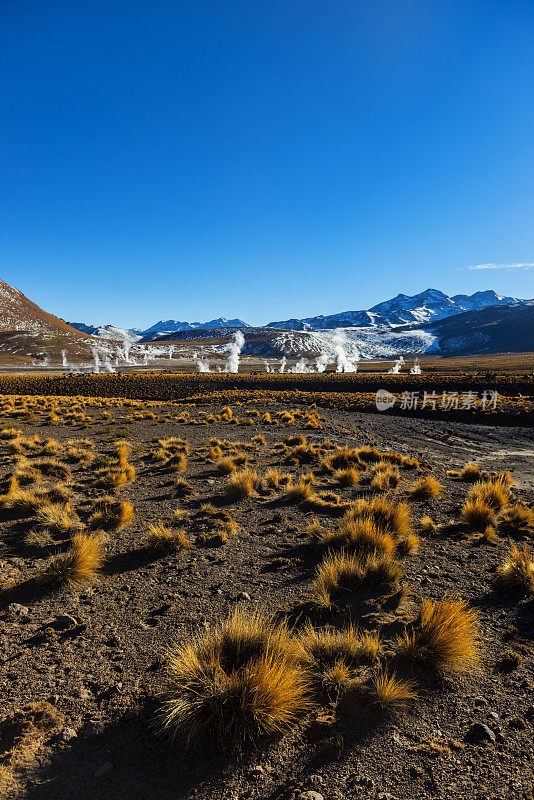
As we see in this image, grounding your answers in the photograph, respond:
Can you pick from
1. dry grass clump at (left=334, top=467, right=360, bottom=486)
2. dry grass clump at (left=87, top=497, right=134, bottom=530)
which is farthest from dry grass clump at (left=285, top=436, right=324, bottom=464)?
dry grass clump at (left=87, top=497, right=134, bottom=530)

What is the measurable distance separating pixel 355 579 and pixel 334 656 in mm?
1601

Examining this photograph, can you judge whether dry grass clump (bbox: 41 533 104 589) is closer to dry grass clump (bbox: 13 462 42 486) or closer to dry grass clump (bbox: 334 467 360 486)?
dry grass clump (bbox: 13 462 42 486)

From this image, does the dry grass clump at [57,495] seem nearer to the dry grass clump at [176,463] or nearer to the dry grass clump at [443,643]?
the dry grass clump at [176,463]

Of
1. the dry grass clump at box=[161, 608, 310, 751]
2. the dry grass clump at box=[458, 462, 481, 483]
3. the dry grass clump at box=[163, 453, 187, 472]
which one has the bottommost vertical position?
the dry grass clump at box=[458, 462, 481, 483]

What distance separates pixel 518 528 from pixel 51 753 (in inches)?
321

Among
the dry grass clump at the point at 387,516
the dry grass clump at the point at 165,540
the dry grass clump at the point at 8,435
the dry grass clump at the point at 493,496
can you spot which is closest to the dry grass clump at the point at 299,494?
the dry grass clump at the point at 387,516

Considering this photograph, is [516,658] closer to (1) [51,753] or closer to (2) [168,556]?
(1) [51,753]

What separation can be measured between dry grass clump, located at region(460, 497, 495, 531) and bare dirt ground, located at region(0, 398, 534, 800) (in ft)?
1.10

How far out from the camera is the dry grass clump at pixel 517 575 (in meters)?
4.97

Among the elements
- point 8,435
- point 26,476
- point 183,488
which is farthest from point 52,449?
point 183,488

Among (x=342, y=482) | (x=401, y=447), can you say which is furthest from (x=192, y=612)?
(x=401, y=447)

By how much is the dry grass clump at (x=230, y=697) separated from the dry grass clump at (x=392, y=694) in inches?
25.6

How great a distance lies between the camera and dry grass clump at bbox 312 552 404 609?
4852mm

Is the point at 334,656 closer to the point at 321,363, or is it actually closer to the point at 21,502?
the point at 21,502
